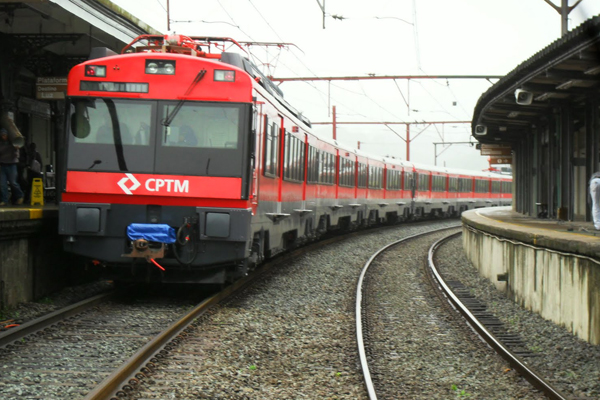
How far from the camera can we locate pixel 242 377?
616 cm

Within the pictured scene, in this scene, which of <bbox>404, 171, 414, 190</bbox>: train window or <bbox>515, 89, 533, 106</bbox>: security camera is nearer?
<bbox>515, 89, 533, 106</bbox>: security camera

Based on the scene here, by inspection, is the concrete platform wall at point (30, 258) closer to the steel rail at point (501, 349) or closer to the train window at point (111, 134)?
the train window at point (111, 134)

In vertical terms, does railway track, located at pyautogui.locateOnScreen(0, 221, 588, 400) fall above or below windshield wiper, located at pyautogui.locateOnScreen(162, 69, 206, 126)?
below

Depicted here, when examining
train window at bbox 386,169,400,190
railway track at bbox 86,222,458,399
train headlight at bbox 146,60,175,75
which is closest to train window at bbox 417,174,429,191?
train window at bbox 386,169,400,190

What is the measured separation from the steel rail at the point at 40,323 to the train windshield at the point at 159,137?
1.63m

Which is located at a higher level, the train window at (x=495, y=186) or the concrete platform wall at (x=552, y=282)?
the train window at (x=495, y=186)

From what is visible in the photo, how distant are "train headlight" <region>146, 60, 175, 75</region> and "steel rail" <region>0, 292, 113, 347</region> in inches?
A: 110

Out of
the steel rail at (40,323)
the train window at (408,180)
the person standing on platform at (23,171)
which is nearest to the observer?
the steel rail at (40,323)

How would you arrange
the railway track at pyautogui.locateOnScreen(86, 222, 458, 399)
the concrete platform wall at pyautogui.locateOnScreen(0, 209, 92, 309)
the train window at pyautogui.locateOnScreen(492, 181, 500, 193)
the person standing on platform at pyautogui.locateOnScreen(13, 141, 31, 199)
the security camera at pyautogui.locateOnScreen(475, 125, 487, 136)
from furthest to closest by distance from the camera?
the train window at pyautogui.locateOnScreen(492, 181, 500, 193)
the security camera at pyautogui.locateOnScreen(475, 125, 487, 136)
the person standing on platform at pyautogui.locateOnScreen(13, 141, 31, 199)
the concrete platform wall at pyautogui.locateOnScreen(0, 209, 92, 309)
the railway track at pyautogui.locateOnScreen(86, 222, 458, 399)

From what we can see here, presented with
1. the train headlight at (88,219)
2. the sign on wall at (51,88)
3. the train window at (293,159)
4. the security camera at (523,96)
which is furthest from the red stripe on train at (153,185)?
the security camera at (523,96)

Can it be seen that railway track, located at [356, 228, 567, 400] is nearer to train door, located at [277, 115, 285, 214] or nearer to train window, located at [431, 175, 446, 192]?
train door, located at [277, 115, 285, 214]

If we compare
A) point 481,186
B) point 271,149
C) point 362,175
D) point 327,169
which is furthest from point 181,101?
point 481,186

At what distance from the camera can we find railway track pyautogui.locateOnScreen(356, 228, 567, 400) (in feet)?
20.0

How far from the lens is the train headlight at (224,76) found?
930cm
